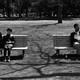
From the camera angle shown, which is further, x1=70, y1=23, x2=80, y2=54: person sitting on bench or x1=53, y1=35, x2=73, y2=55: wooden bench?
x1=53, y1=35, x2=73, y2=55: wooden bench

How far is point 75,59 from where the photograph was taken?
7.77m

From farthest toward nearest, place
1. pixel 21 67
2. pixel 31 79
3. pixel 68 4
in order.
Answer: pixel 68 4, pixel 21 67, pixel 31 79

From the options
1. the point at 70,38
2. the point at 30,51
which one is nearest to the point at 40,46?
the point at 30,51

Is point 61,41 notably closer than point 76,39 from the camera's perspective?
No

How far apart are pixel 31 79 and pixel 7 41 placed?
251cm

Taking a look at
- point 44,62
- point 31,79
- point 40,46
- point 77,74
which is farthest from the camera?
point 40,46

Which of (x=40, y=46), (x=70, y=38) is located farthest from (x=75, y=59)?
(x=40, y=46)

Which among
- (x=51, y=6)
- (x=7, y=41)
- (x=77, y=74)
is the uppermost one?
(x=51, y=6)

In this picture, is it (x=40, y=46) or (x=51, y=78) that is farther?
(x=40, y=46)

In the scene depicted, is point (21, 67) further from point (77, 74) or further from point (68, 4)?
point (68, 4)

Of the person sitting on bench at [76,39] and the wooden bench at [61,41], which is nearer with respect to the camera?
the person sitting on bench at [76,39]

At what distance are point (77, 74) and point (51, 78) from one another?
87 centimetres

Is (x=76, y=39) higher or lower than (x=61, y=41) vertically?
higher

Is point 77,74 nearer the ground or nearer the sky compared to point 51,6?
nearer the ground
